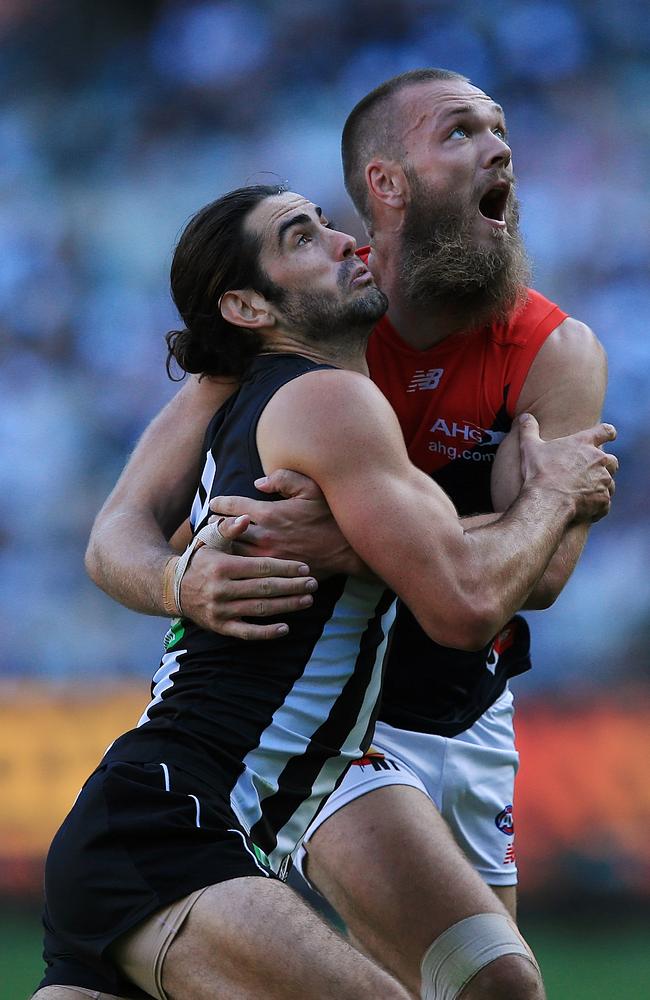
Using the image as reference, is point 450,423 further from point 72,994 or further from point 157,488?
point 72,994

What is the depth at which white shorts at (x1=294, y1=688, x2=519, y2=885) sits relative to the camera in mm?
3566

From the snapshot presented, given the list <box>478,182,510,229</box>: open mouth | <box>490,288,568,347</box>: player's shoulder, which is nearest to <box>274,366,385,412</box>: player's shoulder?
<box>490,288,568,347</box>: player's shoulder

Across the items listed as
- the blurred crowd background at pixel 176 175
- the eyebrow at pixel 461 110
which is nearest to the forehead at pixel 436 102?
the eyebrow at pixel 461 110

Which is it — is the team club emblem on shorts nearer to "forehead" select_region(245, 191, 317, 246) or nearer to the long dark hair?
the long dark hair

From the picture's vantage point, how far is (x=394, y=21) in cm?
749

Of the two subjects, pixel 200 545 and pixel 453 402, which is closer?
pixel 200 545

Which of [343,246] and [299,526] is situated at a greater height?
[343,246]

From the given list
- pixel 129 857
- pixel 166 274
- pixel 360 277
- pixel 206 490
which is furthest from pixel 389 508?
pixel 166 274

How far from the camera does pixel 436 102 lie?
12.6 feet

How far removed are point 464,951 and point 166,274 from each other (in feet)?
16.1

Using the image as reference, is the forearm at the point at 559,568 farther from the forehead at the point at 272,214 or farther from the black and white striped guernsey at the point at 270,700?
the forehead at the point at 272,214

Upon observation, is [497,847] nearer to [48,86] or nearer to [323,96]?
[323,96]

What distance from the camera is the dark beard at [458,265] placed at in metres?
3.67

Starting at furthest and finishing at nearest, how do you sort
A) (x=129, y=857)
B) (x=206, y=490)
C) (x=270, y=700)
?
(x=206, y=490) < (x=270, y=700) < (x=129, y=857)
